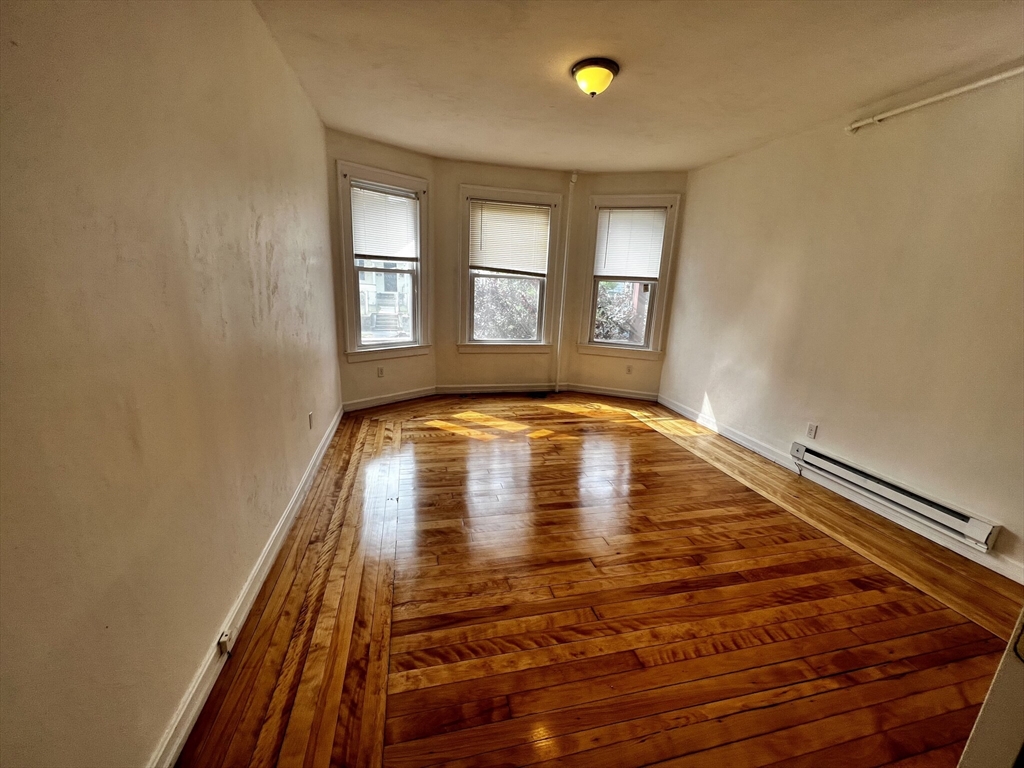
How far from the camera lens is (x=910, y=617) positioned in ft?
5.90

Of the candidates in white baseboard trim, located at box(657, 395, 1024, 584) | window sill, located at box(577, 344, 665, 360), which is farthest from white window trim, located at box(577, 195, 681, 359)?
white baseboard trim, located at box(657, 395, 1024, 584)

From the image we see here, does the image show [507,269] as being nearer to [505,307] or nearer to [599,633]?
[505,307]

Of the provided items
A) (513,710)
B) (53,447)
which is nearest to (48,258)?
(53,447)

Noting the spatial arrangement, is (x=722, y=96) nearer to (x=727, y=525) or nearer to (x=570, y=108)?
(x=570, y=108)

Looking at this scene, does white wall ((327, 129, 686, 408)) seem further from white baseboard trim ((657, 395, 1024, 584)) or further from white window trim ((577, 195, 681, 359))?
white baseboard trim ((657, 395, 1024, 584))

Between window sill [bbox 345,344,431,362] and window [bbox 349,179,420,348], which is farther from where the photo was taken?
window sill [bbox 345,344,431,362]

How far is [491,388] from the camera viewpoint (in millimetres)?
5117

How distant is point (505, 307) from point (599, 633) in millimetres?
3819

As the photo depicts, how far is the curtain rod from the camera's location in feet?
6.72

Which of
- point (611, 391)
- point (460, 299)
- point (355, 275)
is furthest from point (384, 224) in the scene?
point (611, 391)

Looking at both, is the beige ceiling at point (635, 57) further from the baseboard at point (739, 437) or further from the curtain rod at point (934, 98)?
the baseboard at point (739, 437)

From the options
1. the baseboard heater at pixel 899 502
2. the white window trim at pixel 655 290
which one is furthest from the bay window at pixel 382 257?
the baseboard heater at pixel 899 502

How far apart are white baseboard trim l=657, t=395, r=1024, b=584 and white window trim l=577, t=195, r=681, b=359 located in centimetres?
97

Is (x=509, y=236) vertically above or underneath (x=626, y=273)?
above
